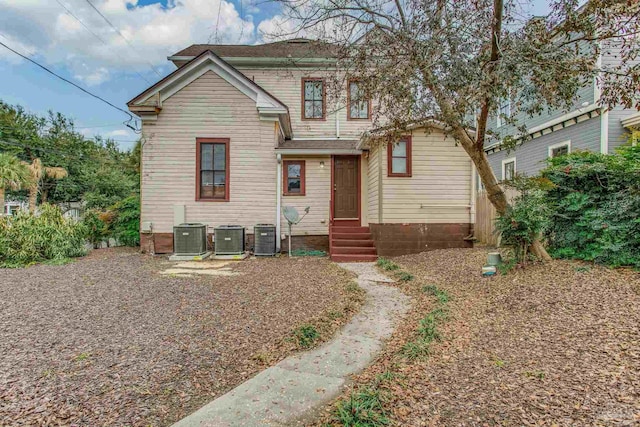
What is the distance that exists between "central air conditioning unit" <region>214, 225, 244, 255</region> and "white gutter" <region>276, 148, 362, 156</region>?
275cm

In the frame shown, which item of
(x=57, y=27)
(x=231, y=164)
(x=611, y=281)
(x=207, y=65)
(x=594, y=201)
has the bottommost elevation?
(x=611, y=281)

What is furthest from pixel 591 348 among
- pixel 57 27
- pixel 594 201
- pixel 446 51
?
pixel 57 27

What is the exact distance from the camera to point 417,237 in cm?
948

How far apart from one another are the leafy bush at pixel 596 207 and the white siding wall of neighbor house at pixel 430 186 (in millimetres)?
3016

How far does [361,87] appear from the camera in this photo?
663cm

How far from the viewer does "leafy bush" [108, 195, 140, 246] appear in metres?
11.9

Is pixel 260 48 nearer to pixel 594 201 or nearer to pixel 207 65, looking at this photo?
pixel 207 65

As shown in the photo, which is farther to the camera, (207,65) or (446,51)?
(207,65)

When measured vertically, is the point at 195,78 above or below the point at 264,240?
above

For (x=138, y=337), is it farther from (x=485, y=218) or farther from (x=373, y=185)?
(x=485, y=218)

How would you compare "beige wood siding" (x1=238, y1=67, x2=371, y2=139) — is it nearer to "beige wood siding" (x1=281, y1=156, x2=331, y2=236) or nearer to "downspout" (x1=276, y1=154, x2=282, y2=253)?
"beige wood siding" (x1=281, y1=156, x2=331, y2=236)

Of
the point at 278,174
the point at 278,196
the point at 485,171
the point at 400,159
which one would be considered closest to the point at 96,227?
the point at 278,196

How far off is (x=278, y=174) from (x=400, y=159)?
368 centimetres

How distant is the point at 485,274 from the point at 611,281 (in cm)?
180
